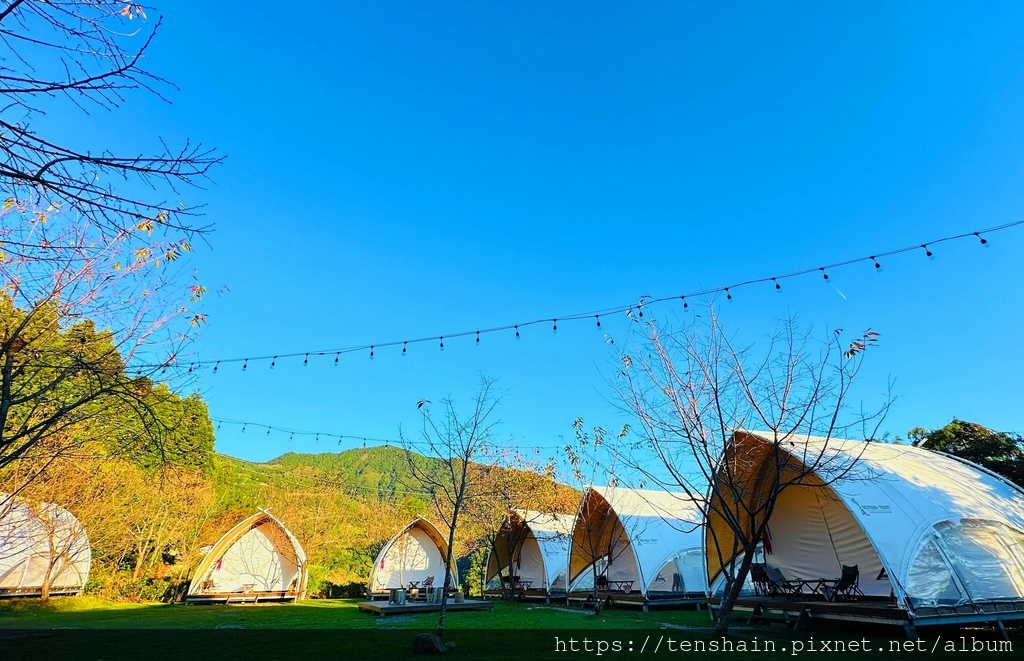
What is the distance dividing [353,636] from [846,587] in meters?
10.8

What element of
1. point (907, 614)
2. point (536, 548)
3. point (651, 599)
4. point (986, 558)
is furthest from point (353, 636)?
point (536, 548)

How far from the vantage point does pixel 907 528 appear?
34.1 ft

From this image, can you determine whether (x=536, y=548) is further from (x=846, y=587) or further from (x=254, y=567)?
(x=846, y=587)

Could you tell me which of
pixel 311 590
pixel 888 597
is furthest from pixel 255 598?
pixel 888 597

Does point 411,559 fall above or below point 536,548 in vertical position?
below

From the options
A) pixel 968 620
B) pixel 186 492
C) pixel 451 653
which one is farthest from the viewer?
pixel 186 492

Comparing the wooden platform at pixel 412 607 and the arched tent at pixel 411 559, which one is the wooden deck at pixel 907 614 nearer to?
the wooden platform at pixel 412 607

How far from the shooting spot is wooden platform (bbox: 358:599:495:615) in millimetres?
16062

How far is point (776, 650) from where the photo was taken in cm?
846

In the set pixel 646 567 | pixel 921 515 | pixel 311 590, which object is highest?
pixel 921 515

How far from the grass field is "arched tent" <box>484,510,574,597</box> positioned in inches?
374

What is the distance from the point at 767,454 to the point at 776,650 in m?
5.42

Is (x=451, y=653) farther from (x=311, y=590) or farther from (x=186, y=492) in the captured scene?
(x=186, y=492)

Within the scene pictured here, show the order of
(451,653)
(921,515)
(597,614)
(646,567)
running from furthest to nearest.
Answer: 1. (646,567)
2. (597,614)
3. (921,515)
4. (451,653)
